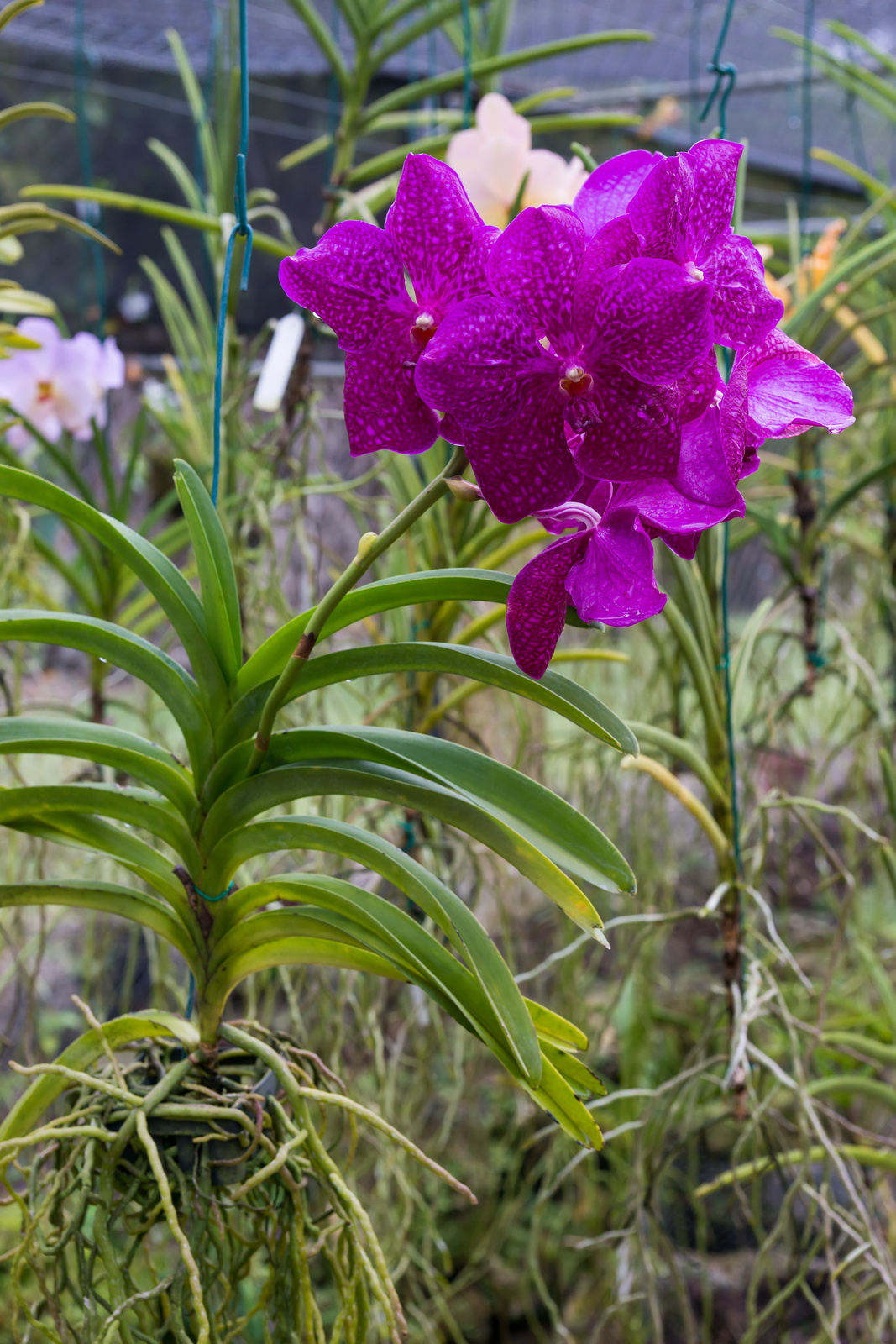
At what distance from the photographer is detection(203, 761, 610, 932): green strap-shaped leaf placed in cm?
46

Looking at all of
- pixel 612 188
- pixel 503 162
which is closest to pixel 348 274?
pixel 612 188

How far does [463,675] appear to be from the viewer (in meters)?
0.47

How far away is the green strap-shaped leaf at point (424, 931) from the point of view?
43 cm

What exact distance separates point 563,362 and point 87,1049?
45 cm

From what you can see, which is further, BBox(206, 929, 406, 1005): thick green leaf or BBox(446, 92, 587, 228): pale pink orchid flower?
BBox(446, 92, 587, 228): pale pink orchid flower

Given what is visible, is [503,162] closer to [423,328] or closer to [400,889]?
[423,328]

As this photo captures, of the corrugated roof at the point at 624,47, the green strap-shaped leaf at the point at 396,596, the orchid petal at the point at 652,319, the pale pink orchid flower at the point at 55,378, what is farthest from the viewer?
the corrugated roof at the point at 624,47

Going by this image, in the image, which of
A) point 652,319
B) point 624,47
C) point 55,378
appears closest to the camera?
point 652,319

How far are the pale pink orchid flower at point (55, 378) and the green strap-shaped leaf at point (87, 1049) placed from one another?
2.46 feet

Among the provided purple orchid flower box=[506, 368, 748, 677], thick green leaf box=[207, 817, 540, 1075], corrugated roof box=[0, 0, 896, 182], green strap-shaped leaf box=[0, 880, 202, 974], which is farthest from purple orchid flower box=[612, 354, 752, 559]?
corrugated roof box=[0, 0, 896, 182]

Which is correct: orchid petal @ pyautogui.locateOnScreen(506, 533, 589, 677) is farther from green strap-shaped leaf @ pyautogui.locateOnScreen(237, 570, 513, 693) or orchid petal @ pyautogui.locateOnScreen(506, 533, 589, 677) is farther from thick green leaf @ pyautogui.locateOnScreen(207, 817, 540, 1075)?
thick green leaf @ pyautogui.locateOnScreen(207, 817, 540, 1075)

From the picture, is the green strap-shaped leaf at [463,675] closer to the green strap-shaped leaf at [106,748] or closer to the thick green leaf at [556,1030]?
the green strap-shaped leaf at [106,748]

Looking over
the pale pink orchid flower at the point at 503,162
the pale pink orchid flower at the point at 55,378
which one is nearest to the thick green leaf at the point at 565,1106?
the pale pink orchid flower at the point at 503,162

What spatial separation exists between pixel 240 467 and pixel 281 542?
1.25 meters
